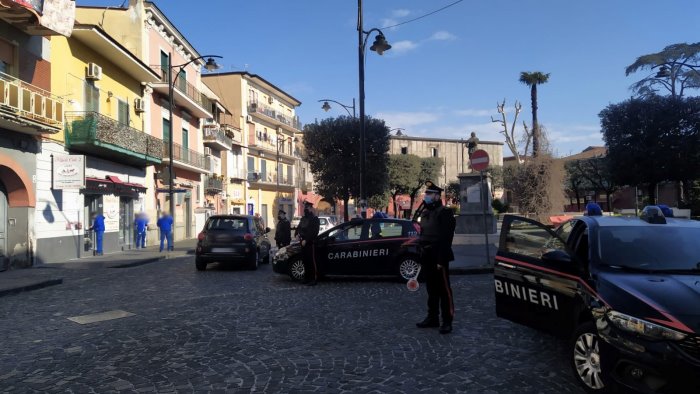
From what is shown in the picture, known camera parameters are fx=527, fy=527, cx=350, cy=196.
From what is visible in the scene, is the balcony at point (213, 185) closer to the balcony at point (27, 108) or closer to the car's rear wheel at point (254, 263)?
the balcony at point (27, 108)

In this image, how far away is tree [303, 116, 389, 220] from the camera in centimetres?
3294

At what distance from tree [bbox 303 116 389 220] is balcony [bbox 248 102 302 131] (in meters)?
14.2

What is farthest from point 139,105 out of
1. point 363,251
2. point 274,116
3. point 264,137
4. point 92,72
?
point 274,116

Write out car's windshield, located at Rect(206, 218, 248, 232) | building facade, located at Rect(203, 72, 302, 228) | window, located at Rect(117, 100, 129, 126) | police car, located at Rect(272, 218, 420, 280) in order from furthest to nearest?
building facade, located at Rect(203, 72, 302, 228) → window, located at Rect(117, 100, 129, 126) → car's windshield, located at Rect(206, 218, 248, 232) → police car, located at Rect(272, 218, 420, 280)

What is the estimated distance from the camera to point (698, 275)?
4.26 metres

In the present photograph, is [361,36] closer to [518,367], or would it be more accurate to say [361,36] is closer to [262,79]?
[518,367]

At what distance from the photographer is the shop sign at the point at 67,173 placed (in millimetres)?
16516

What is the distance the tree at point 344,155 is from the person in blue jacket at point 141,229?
41.3ft

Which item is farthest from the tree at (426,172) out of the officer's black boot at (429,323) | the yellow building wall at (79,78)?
the officer's black boot at (429,323)

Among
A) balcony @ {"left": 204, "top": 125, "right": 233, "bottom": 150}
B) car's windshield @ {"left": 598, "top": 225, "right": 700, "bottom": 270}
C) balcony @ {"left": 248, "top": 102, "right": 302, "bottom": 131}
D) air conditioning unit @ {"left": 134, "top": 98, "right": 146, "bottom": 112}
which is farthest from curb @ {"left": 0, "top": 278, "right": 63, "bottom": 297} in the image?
balcony @ {"left": 248, "top": 102, "right": 302, "bottom": 131}

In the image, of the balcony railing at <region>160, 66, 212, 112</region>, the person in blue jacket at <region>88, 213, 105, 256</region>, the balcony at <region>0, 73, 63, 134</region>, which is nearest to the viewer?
the balcony at <region>0, 73, 63, 134</region>

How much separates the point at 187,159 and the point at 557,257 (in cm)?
2790

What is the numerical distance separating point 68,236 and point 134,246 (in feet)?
19.6

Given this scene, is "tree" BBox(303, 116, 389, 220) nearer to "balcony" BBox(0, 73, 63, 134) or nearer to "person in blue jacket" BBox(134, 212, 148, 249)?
"person in blue jacket" BBox(134, 212, 148, 249)
